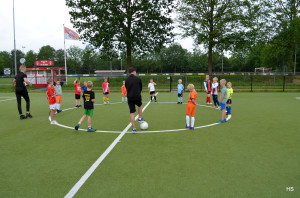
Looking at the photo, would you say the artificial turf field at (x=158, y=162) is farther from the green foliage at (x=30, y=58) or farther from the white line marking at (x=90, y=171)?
the green foliage at (x=30, y=58)

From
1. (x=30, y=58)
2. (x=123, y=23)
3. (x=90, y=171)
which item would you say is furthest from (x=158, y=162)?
(x=30, y=58)

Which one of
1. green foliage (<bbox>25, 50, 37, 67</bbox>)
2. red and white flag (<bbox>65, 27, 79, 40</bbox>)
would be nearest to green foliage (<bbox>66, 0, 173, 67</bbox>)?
red and white flag (<bbox>65, 27, 79, 40</bbox>)

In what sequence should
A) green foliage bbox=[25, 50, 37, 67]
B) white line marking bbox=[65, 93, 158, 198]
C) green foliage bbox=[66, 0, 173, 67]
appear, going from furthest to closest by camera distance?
green foliage bbox=[25, 50, 37, 67] < green foliage bbox=[66, 0, 173, 67] < white line marking bbox=[65, 93, 158, 198]

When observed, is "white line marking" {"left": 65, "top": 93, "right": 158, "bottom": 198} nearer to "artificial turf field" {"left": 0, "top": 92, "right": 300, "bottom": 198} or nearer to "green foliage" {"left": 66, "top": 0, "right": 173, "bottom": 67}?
"artificial turf field" {"left": 0, "top": 92, "right": 300, "bottom": 198}

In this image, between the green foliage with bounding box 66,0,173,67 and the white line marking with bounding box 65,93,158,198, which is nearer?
the white line marking with bounding box 65,93,158,198

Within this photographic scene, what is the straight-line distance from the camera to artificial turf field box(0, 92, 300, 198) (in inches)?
141

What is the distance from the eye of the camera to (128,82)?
705cm

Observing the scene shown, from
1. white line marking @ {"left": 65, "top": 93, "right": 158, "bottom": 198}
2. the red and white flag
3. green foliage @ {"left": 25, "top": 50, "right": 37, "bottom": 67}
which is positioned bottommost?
white line marking @ {"left": 65, "top": 93, "right": 158, "bottom": 198}

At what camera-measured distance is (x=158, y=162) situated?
15.4 ft

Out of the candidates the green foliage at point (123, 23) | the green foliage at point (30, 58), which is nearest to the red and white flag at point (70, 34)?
the green foliage at point (123, 23)

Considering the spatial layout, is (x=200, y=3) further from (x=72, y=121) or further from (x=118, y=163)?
(x=118, y=163)

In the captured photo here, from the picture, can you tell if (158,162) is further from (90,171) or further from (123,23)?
(123,23)

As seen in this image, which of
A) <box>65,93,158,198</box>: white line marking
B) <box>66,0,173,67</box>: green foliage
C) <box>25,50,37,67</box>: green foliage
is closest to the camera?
<box>65,93,158,198</box>: white line marking

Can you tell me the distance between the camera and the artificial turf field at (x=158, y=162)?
357cm
